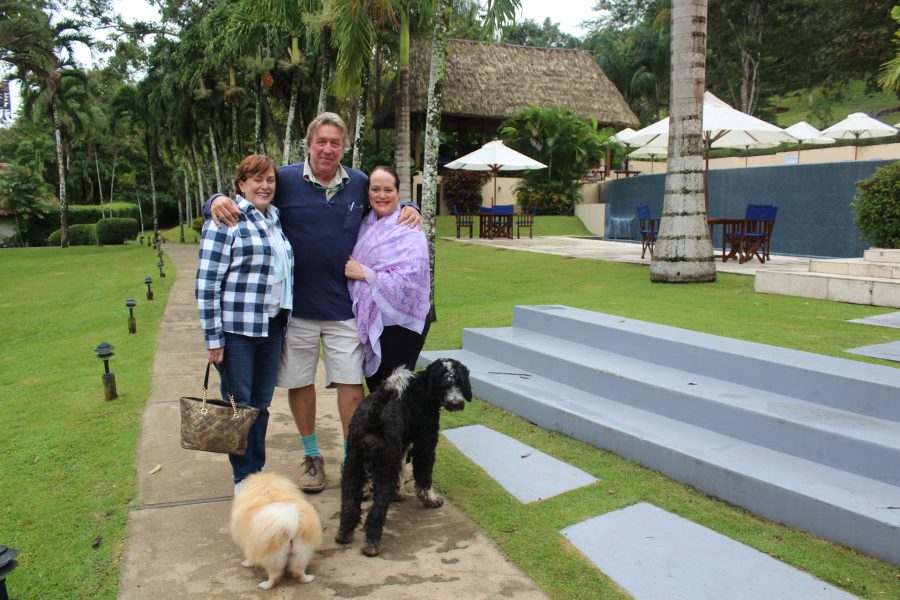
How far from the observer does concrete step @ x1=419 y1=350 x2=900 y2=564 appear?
3.13 m

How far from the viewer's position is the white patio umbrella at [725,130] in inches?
523

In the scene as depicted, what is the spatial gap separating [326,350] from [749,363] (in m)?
2.80

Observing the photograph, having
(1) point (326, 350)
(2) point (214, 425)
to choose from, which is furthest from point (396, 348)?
(2) point (214, 425)

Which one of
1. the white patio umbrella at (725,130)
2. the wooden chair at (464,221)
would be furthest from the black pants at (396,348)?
the wooden chair at (464,221)

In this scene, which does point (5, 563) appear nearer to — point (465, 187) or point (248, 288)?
point (248, 288)

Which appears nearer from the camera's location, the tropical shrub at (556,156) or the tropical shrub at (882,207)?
the tropical shrub at (882,207)

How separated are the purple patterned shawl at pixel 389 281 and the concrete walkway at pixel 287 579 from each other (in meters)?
1.02

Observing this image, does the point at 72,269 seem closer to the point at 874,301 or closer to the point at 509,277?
the point at 509,277

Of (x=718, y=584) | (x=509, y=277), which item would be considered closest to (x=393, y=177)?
(x=718, y=584)

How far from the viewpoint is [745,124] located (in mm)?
13305

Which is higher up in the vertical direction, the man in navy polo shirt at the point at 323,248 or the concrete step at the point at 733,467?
the man in navy polo shirt at the point at 323,248

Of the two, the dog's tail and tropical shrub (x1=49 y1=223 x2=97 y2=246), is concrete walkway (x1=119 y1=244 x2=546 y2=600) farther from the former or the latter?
tropical shrub (x1=49 y1=223 x2=97 y2=246)

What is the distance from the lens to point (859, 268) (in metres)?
8.54

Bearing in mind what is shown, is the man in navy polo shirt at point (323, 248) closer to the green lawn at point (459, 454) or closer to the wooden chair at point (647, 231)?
the green lawn at point (459, 454)
